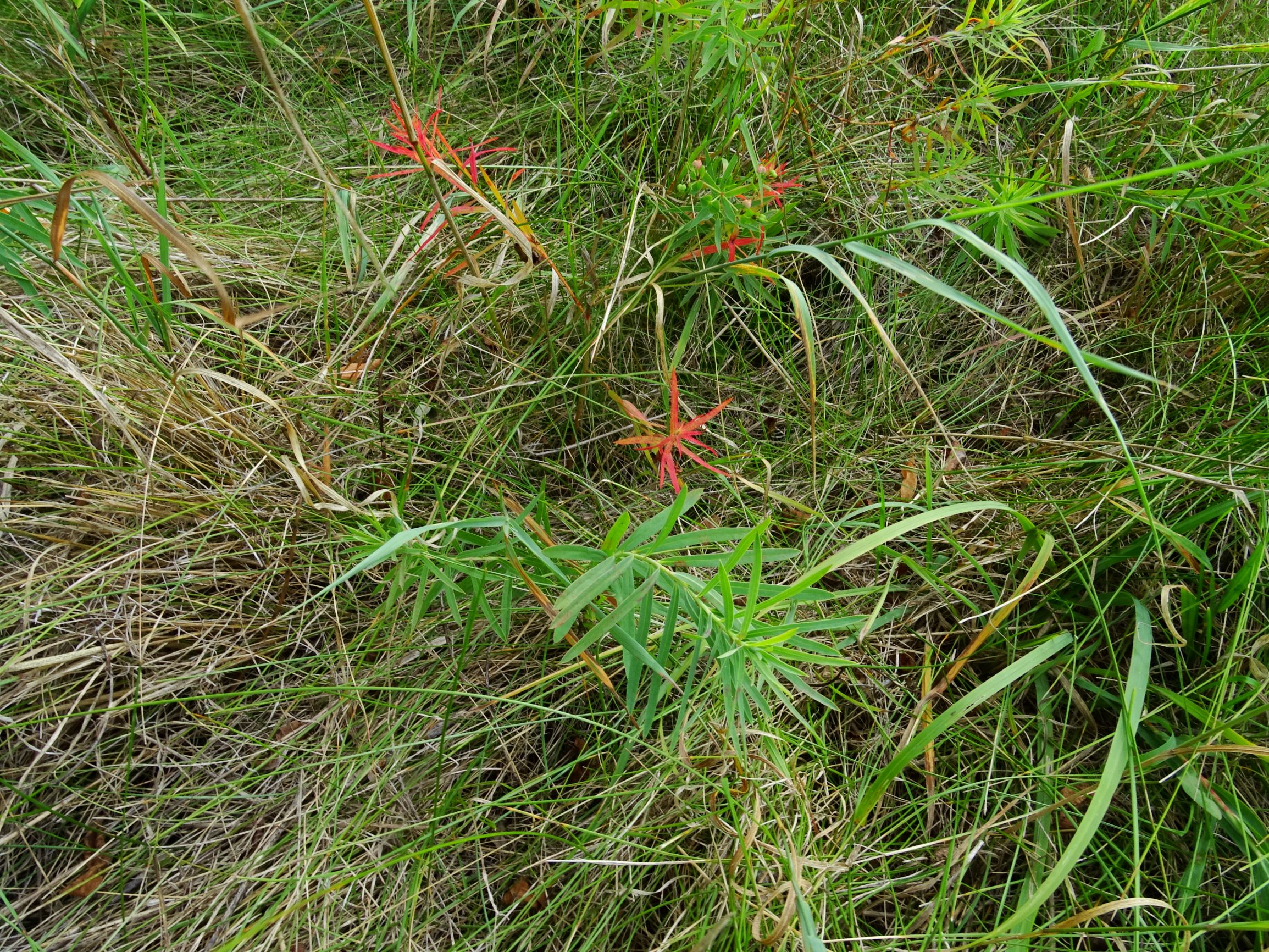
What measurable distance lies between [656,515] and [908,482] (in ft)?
1.44

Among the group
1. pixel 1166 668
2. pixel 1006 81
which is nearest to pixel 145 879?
pixel 1166 668

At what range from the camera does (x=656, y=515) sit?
1.28 metres

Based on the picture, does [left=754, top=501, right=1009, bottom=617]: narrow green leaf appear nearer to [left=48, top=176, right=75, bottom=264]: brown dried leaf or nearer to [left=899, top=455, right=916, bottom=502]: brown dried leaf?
[left=899, top=455, right=916, bottom=502]: brown dried leaf

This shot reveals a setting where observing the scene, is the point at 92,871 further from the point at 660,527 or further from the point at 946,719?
the point at 946,719

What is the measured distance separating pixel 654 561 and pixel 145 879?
884mm

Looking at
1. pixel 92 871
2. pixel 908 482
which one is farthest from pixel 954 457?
pixel 92 871

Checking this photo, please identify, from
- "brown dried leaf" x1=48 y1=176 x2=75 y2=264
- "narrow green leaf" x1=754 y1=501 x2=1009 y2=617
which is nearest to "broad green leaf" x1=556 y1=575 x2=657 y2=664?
"narrow green leaf" x1=754 y1=501 x2=1009 y2=617

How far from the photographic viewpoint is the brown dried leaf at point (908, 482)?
1.34 metres

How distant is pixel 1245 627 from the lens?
4.02 feet

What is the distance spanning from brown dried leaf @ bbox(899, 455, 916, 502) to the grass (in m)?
0.02

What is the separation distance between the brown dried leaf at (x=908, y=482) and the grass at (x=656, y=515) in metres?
0.02

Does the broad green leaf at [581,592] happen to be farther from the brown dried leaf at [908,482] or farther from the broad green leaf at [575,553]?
the brown dried leaf at [908,482]

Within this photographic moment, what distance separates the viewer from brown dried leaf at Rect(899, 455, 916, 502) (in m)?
1.34

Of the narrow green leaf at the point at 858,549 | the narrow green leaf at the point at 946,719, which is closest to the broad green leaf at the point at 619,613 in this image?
the narrow green leaf at the point at 858,549
